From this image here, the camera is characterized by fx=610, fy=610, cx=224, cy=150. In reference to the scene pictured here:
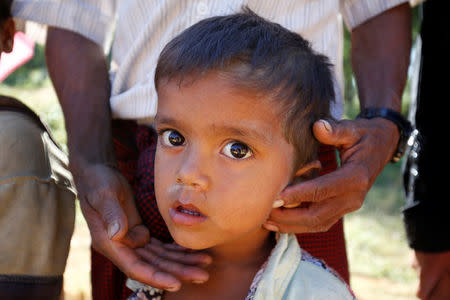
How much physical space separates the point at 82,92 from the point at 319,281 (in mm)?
1228

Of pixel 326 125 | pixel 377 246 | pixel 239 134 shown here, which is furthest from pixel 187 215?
pixel 377 246

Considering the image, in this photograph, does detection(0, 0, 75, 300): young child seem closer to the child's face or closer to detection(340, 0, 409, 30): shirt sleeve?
the child's face

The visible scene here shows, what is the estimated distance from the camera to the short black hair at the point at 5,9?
246 cm

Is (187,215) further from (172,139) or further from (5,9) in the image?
(5,9)

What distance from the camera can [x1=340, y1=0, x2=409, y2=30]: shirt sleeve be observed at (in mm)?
2451

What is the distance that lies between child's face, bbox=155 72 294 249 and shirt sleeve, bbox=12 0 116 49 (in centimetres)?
97

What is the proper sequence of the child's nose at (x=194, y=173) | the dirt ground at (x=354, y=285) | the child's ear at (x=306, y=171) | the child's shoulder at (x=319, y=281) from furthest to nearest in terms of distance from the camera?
the dirt ground at (x=354, y=285), the child's ear at (x=306, y=171), the child's shoulder at (x=319, y=281), the child's nose at (x=194, y=173)

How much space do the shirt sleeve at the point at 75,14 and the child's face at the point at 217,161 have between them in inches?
38.4

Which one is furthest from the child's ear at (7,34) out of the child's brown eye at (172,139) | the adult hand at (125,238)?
the child's brown eye at (172,139)

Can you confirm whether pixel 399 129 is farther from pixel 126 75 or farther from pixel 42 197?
pixel 42 197

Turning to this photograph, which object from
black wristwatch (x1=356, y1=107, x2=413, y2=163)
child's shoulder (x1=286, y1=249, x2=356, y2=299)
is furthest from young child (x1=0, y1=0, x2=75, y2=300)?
black wristwatch (x1=356, y1=107, x2=413, y2=163)

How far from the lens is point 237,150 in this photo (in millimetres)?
1666

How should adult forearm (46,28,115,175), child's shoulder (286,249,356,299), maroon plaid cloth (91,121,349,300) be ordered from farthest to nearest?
1. adult forearm (46,28,115,175)
2. maroon plaid cloth (91,121,349,300)
3. child's shoulder (286,249,356,299)

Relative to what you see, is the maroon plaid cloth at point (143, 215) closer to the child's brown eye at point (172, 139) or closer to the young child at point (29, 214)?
the young child at point (29, 214)
